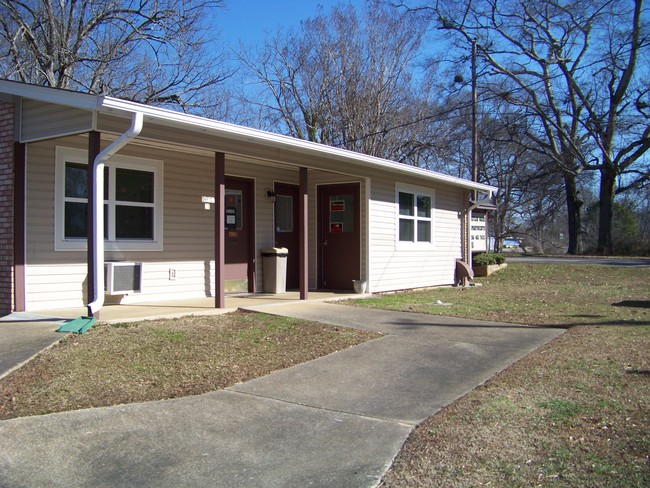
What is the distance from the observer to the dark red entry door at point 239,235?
1163 cm

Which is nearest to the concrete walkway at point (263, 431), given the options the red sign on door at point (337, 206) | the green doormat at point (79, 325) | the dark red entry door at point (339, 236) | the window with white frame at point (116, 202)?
the green doormat at point (79, 325)

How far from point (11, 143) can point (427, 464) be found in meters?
7.41

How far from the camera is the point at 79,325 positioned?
7312 millimetres

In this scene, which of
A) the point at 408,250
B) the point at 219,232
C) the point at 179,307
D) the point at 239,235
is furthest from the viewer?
the point at 408,250

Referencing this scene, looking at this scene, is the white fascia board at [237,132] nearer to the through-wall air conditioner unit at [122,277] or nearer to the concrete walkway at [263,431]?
the through-wall air conditioner unit at [122,277]

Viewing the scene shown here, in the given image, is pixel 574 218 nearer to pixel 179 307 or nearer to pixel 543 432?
pixel 179 307

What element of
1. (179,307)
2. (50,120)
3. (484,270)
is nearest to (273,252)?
(179,307)

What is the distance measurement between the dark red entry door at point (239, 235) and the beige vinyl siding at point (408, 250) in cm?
→ 261

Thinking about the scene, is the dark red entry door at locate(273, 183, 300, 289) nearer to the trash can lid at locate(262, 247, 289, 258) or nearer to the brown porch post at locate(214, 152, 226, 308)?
the trash can lid at locate(262, 247, 289, 258)

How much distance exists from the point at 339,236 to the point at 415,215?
2408 mm

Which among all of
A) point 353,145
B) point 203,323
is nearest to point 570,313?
point 203,323

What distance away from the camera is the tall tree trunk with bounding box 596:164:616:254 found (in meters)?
31.9

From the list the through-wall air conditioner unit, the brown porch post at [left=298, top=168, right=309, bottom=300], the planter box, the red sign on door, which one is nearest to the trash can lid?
the brown porch post at [left=298, top=168, right=309, bottom=300]

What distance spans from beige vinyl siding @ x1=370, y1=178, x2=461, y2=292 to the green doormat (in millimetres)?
6592
